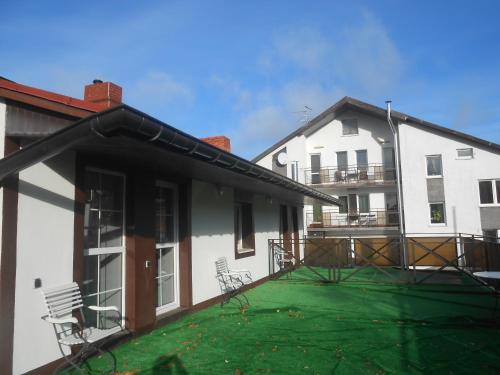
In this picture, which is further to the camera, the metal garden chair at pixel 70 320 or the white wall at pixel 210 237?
the white wall at pixel 210 237

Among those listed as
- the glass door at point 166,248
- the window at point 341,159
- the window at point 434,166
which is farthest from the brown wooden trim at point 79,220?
the window at point 341,159

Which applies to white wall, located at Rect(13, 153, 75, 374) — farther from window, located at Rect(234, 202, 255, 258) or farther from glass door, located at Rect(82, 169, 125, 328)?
window, located at Rect(234, 202, 255, 258)

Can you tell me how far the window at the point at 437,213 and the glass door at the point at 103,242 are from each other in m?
18.6

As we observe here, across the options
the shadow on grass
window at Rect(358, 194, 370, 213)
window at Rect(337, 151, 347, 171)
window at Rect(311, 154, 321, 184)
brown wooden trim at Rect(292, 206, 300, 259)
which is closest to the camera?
the shadow on grass

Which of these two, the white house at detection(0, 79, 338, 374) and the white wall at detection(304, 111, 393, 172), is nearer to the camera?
the white house at detection(0, 79, 338, 374)

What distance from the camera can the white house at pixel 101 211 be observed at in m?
3.70

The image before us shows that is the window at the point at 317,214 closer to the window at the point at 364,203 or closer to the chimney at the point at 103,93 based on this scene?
the window at the point at 364,203

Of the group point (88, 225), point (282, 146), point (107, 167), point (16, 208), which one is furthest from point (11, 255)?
point (282, 146)

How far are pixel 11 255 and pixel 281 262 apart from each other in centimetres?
1021

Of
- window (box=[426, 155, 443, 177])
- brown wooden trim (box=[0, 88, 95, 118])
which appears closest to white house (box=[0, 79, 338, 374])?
brown wooden trim (box=[0, 88, 95, 118])

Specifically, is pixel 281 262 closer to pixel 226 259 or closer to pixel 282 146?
pixel 226 259

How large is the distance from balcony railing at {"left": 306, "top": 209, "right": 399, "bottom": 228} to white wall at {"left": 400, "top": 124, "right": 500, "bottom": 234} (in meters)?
1.96

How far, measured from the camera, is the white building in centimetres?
1897

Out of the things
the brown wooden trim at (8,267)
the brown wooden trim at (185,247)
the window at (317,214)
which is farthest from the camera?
the window at (317,214)
